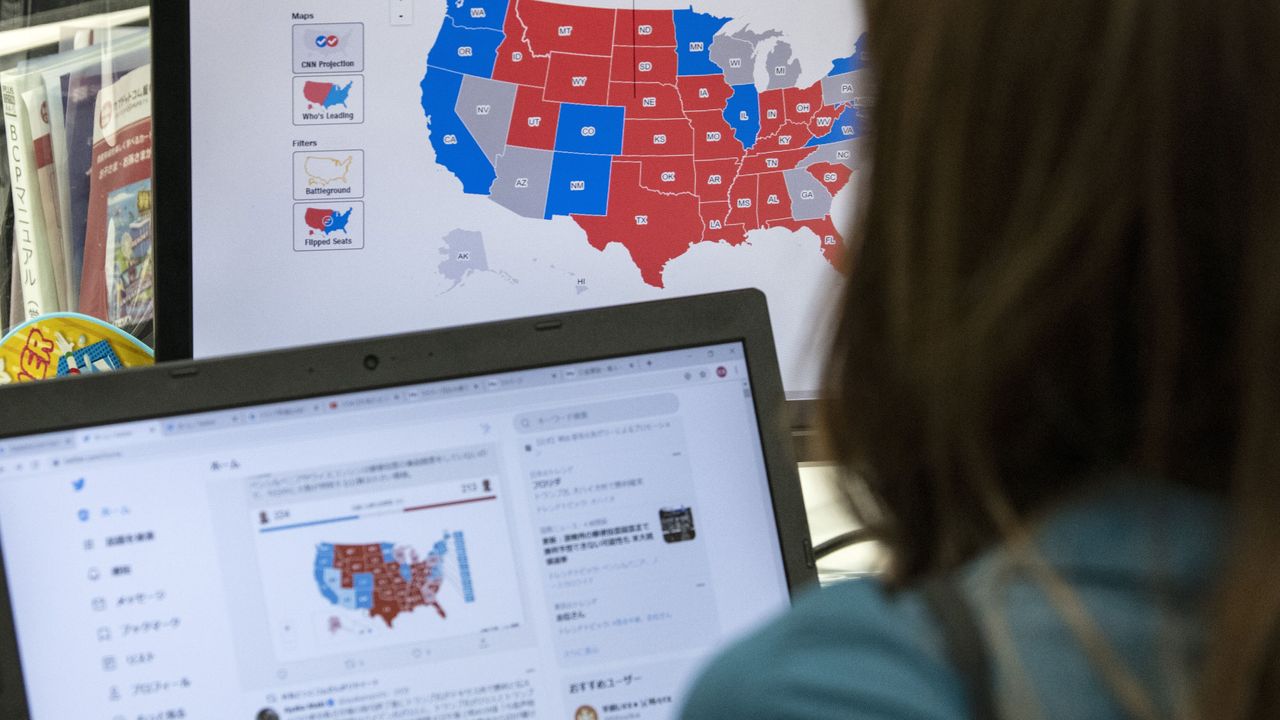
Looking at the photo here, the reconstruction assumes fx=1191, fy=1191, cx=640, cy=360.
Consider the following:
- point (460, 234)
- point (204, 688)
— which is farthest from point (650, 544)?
point (460, 234)

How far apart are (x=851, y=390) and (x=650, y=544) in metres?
0.25

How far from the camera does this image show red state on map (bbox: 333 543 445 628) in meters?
0.60

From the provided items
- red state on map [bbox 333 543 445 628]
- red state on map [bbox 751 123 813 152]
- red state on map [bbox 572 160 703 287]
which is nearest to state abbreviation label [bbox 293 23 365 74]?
red state on map [bbox 572 160 703 287]

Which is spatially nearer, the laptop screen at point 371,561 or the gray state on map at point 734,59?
the laptop screen at point 371,561

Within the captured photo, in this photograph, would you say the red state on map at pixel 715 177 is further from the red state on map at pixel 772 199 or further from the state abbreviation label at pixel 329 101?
the state abbreviation label at pixel 329 101

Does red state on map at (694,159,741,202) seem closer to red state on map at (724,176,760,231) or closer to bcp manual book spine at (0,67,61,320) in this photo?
red state on map at (724,176,760,231)

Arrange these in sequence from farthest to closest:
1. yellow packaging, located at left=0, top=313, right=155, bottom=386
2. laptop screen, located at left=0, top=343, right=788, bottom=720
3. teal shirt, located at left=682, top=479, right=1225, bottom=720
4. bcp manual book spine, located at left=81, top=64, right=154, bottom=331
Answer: bcp manual book spine, located at left=81, top=64, right=154, bottom=331
yellow packaging, located at left=0, top=313, right=155, bottom=386
laptop screen, located at left=0, top=343, right=788, bottom=720
teal shirt, located at left=682, top=479, right=1225, bottom=720

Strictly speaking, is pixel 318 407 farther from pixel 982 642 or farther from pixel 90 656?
pixel 982 642

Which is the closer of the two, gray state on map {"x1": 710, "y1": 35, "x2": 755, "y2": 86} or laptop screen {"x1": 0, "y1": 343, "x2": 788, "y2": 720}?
laptop screen {"x1": 0, "y1": 343, "x2": 788, "y2": 720}

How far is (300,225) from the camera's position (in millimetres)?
909

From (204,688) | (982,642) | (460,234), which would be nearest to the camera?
(982,642)

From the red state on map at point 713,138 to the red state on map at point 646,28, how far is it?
6cm

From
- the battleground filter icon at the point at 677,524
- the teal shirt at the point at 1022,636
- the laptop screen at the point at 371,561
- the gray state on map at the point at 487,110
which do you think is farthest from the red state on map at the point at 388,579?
the gray state on map at the point at 487,110

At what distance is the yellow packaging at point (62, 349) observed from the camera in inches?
33.1
